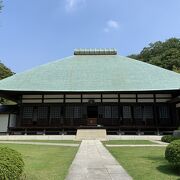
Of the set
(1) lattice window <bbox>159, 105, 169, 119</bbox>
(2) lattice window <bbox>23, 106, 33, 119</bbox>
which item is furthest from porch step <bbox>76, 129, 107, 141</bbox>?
(1) lattice window <bbox>159, 105, 169, 119</bbox>

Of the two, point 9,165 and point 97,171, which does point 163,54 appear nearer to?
point 97,171

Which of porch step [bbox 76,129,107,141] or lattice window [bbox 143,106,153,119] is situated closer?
porch step [bbox 76,129,107,141]

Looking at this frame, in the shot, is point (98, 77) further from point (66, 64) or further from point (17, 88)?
point (17, 88)

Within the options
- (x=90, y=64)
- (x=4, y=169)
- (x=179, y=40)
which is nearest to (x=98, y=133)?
(x=90, y=64)

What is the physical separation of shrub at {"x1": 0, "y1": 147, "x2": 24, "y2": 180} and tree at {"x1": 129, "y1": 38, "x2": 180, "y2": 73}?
49.2m

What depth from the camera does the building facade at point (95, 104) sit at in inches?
965

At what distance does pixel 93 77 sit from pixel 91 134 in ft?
22.8

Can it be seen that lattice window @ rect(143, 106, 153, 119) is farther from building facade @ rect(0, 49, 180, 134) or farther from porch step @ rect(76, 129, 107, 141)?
porch step @ rect(76, 129, 107, 141)

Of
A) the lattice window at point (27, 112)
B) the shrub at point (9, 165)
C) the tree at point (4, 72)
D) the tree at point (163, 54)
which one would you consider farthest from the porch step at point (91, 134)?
the tree at point (163, 54)

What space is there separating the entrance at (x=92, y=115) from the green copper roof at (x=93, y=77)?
8.29 feet

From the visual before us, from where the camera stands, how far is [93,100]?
25672 millimetres

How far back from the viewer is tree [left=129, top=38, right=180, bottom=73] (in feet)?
184

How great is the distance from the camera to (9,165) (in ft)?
17.5

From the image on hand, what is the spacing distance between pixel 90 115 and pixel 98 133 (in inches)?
166
